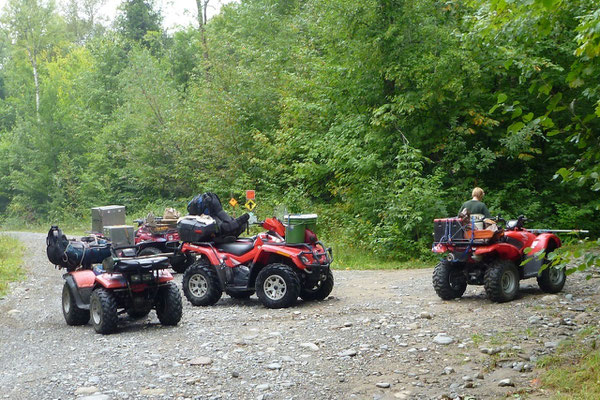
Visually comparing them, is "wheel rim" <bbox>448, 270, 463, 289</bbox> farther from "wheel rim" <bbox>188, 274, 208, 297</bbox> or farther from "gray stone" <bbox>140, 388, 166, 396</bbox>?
"gray stone" <bbox>140, 388, 166, 396</bbox>

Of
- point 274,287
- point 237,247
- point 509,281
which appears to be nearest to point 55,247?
point 237,247

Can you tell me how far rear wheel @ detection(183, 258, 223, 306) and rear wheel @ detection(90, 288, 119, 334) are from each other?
215 cm

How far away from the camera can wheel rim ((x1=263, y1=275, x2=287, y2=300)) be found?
34.3 ft

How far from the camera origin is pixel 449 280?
10.4m

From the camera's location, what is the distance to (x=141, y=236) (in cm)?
1681

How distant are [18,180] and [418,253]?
1324 inches

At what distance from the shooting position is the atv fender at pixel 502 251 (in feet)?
32.5

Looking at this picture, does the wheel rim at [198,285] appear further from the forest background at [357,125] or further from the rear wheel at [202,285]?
the forest background at [357,125]

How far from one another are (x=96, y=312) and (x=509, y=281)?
589 centimetres

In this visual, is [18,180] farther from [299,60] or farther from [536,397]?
[536,397]

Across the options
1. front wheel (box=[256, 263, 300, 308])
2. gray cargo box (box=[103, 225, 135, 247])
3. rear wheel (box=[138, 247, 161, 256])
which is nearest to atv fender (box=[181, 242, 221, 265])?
front wheel (box=[256, 263, 300, 308])

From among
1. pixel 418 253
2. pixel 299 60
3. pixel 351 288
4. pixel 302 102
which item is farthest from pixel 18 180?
pixel 351 288

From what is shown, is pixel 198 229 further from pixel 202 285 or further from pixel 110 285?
pixel 110 285

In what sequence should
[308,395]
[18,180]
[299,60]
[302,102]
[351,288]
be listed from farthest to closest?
[18,180], [299,60], [302,102], [351,288], [308,395]
